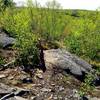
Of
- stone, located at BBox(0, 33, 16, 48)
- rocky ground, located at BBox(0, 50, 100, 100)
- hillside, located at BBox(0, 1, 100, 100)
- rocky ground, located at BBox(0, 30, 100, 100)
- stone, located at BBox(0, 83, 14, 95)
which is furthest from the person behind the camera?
stone, located at BBox(0, 33, 16, 48)

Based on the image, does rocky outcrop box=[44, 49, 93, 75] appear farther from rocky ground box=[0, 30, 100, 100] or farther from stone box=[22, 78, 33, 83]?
stone box=[22, 78, 33, 83]

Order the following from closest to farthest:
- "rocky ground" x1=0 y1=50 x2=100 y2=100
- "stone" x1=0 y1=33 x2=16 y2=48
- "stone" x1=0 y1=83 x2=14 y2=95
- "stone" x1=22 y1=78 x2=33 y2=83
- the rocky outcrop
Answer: "stone" x1=0 y1=83 x2=14 y2=95, "rocky ground" x1=0 y1=50 x2=100 y2=100, "stone" x1=22 y1=78 x2=33 y2=83, the rocky outcrop, "stone" x1=0 y1=33 x2=16 y2=48

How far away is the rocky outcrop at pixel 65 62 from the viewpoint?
26.7 m

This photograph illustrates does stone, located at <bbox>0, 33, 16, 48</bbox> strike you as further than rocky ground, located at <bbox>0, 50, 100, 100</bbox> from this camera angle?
Yes

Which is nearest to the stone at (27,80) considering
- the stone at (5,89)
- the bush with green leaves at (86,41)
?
the stone at (5,89)

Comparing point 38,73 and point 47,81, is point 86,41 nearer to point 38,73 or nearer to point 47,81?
point 38,73

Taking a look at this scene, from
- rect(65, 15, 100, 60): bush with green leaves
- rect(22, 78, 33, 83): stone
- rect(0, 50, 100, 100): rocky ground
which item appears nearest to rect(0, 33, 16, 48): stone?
rect(0, 50, 100, 100): rocky ground

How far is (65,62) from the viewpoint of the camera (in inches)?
1077

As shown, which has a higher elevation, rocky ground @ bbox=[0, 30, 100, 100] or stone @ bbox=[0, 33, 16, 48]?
stone @ bbox=[0, 33, 16, 48]

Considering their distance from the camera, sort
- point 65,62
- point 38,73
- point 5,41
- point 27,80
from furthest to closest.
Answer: point 5,41 → point 65,62 → point 38,73 → point 27,80

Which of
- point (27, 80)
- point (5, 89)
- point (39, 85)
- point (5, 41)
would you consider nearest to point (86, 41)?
point (5, 41)

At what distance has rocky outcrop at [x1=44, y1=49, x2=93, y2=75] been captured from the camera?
2665cm

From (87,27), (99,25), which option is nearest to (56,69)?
(87,27)

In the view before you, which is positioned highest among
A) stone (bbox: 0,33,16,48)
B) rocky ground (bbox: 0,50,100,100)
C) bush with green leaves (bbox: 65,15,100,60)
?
stone (bbox: 0,33,16,48)
